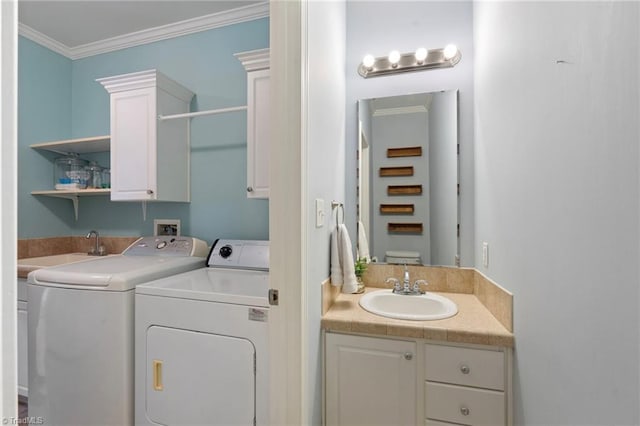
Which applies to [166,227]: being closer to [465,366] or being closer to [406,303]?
[406,303]

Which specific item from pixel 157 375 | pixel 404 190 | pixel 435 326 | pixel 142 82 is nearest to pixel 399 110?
pixel 404 190

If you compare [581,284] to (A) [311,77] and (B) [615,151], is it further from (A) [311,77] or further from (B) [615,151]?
(A) [311,77]

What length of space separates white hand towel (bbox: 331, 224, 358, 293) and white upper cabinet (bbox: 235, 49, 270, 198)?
0.65 meters

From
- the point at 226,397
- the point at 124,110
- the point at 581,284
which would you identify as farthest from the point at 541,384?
the point at 124,110

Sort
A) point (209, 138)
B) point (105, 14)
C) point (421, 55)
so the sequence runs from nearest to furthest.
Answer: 1. point (421, 55)
2. point (105, 14)
3. point (209, 138)

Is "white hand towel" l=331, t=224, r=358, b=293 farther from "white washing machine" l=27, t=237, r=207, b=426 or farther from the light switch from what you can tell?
"white washing machine" l=27, t=237, r=207, b=426

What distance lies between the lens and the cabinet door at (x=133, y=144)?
2.16 meters

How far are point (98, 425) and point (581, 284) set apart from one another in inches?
82.0

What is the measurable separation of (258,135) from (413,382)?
1618mm

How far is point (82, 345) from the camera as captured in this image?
148cm

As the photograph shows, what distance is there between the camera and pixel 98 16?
230 cm

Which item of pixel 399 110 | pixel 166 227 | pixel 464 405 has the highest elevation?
pixel 399 110

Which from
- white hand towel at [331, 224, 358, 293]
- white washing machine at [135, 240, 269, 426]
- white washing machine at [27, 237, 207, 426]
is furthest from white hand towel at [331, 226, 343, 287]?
white washing machine at [27, 237, 207, 426]

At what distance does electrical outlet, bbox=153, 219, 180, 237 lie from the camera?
8.05ft
